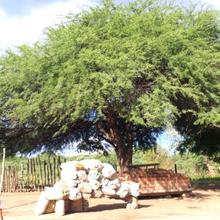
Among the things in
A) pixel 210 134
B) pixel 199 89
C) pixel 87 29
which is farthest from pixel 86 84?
pixel 210 134

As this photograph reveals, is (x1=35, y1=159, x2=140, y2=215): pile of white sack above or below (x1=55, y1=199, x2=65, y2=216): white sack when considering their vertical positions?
above

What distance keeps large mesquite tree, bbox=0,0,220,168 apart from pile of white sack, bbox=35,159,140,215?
3003 millimetres

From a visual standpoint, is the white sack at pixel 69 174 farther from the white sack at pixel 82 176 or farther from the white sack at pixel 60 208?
the white sack at pixel 60 208

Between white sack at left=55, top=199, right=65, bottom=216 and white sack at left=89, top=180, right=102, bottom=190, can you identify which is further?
white sack at left=89, top=180, right=102, bottom=190

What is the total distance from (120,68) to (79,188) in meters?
5.30

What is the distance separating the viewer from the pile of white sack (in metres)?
9.89

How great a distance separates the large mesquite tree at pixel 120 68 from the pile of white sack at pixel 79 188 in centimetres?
300

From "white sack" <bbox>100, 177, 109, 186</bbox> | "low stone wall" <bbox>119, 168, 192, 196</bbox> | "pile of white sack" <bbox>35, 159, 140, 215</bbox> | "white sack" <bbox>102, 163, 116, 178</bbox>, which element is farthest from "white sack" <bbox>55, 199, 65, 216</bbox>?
"low stone wall" <bbox>119, 168, 192, 196</bbox>

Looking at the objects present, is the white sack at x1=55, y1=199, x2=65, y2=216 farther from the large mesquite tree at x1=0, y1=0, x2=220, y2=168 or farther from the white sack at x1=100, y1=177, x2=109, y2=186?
the large mesquite tree at x1=0, y1=0, x2=220, y2=168

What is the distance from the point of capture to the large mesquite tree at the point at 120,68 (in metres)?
13.1

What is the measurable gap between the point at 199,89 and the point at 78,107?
203 inches

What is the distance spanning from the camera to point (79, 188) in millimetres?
10031

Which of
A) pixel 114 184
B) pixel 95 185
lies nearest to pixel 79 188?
pixel 95 185

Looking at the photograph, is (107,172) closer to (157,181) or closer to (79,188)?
(79,188)
